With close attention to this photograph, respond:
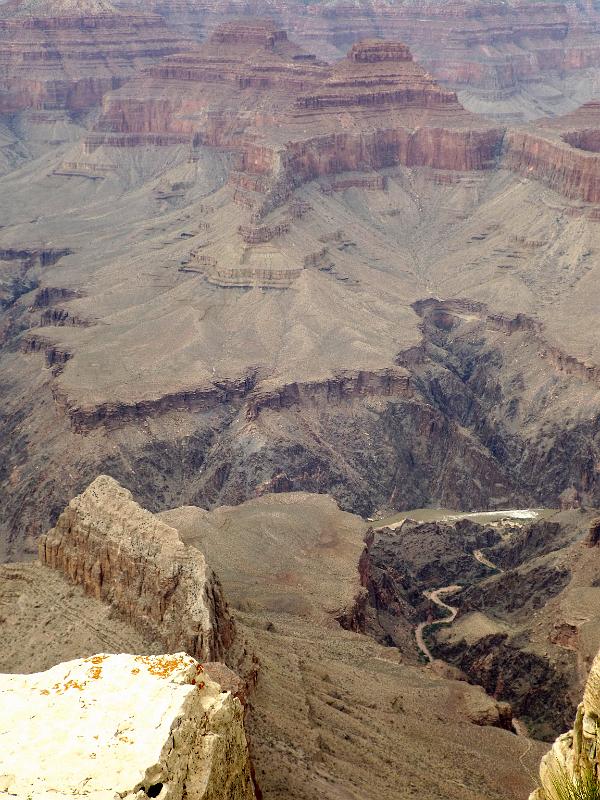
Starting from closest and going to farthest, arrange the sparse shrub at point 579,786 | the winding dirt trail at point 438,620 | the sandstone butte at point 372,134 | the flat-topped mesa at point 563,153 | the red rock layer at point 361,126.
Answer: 1. the sparse shrub at point 579,786
2. the winding dirt trail at point 438,620
3. the flat-topped mesa at point 563,153
4. the sandstone butte at point 372,134
5. the red rock layer at point 361,126

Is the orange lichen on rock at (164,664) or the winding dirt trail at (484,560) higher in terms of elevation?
the orange lichen on rock at (164,664)

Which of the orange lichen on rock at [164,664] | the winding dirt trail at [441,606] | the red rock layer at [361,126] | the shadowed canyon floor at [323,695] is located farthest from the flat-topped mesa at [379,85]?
Result: the orange lichen on rock at [164,664]

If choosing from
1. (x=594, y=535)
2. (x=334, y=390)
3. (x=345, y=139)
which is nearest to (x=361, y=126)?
(x=345, y=139)

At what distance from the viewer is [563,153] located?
15300 cm

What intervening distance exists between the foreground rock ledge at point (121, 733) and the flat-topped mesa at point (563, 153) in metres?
122

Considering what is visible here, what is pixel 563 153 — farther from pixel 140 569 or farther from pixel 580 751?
pixel 580 751

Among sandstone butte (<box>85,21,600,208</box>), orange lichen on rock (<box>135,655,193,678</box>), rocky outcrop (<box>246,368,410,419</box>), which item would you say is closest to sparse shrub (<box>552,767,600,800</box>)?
orange lichen on rock (<box>135,655,193,678</box>)

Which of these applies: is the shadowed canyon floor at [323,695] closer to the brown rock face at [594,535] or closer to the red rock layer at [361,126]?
the brown rock face at [594,535]

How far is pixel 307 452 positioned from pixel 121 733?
270ft

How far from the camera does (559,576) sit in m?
84.7

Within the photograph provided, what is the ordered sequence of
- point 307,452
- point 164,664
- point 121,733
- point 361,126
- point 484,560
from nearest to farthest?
point 121,733 < point 164,664 < point 484,560 < point 307,452 < point 361,126

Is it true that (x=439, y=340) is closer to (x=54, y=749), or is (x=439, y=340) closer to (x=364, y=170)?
(x=364, y=170)

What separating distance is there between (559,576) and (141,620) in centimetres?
3711

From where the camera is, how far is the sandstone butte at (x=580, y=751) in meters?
28.1
